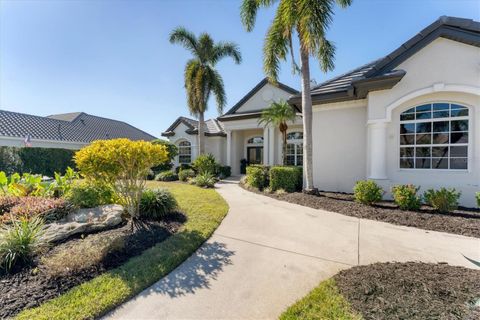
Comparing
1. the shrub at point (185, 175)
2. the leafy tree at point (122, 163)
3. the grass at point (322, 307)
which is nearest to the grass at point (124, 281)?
the leafy tree at point (122, 163)

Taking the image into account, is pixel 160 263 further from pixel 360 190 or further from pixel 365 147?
pixel 365 147

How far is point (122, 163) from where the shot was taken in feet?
17.3

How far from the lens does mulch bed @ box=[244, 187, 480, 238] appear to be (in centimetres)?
580

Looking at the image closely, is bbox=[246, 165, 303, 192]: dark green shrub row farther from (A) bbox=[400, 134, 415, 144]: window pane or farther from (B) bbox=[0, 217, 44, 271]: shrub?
(B) bbox=[0, 217, 44, 271]: shrub

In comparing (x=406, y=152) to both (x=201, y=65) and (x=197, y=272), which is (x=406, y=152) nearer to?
(x=197, y=272)

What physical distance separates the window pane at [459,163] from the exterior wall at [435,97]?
0.19 m

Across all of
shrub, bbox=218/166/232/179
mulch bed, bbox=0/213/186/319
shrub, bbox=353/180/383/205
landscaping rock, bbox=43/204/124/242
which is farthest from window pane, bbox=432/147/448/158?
shrub, bbox=218/166/232/179

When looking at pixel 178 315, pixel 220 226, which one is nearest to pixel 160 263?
pixel 178 315

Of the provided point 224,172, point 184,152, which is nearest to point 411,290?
point 224,172

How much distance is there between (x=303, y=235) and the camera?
548cm

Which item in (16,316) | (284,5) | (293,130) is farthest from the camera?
(293,130)

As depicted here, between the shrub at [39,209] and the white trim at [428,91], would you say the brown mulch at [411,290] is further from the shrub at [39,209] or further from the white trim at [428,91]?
the shrub at [39,209]

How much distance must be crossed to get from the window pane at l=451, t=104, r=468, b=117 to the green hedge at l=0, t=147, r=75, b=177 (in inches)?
888

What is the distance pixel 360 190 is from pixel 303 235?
12.7 feet
